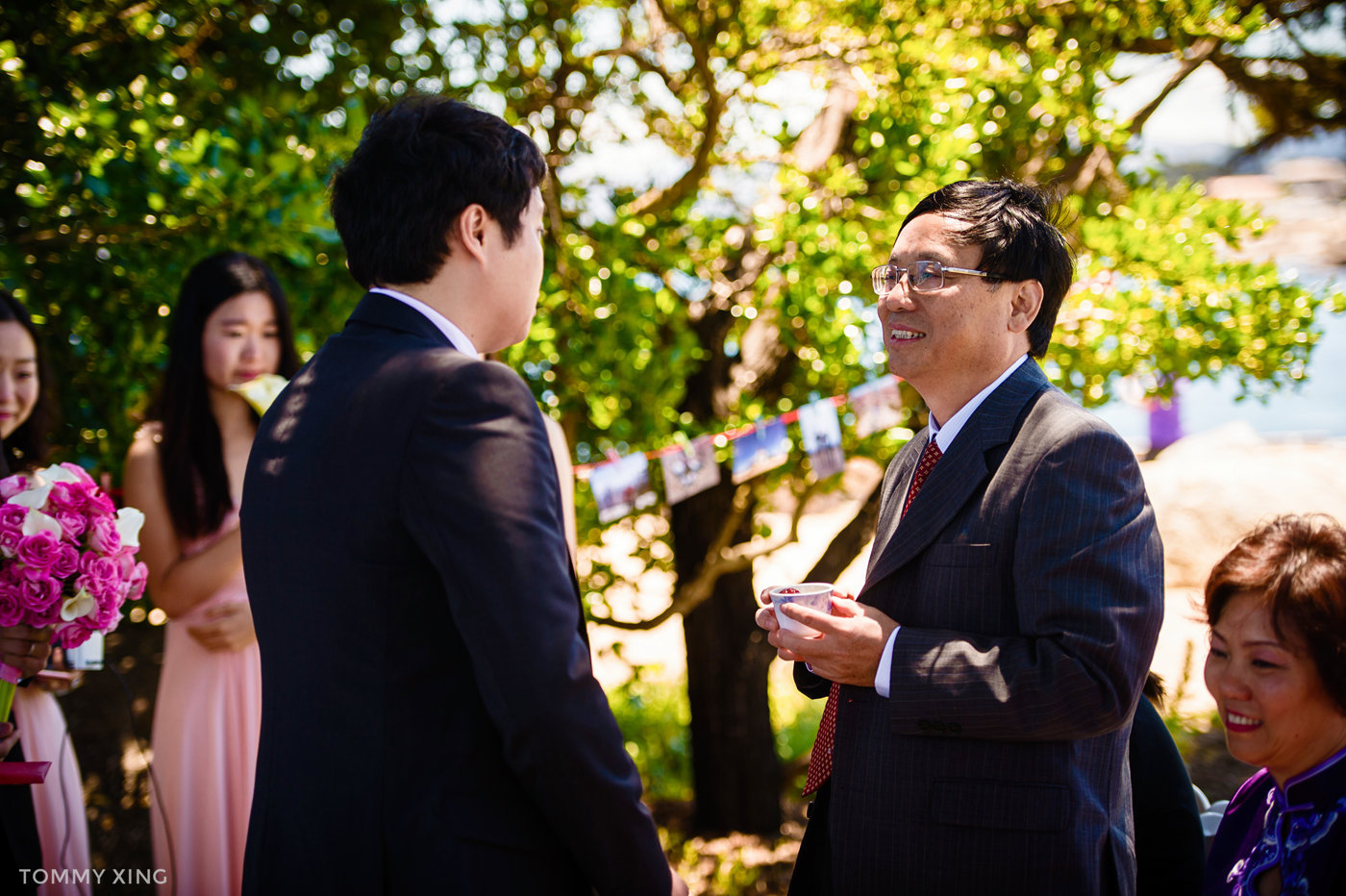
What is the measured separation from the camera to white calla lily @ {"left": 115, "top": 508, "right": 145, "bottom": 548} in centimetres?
247

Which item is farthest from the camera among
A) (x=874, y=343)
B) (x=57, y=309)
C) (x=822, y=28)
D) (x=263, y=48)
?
(x=263, y=48)

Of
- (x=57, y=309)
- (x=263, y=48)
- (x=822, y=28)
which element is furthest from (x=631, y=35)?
(x=57, y=309)

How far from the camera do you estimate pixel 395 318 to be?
5.29ft

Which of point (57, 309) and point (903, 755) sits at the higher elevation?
point (57, 309)

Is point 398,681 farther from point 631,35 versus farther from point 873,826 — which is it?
point 631,35

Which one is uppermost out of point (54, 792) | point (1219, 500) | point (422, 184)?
point (422, 184)

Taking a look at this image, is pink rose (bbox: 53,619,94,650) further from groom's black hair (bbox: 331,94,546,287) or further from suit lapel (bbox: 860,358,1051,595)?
suit lapel (bbox: 860,358,1051,595)

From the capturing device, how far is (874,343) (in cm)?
397

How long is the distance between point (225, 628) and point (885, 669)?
7.13 feet

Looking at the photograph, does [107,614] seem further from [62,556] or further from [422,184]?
[422,184]

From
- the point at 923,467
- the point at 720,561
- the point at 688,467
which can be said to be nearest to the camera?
the point at 923,467

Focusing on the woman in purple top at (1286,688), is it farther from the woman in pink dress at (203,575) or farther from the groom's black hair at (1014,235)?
the woman in pink dress at (203,575)

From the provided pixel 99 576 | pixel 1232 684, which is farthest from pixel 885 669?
pixel 99 576

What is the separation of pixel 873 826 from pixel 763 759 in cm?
381
